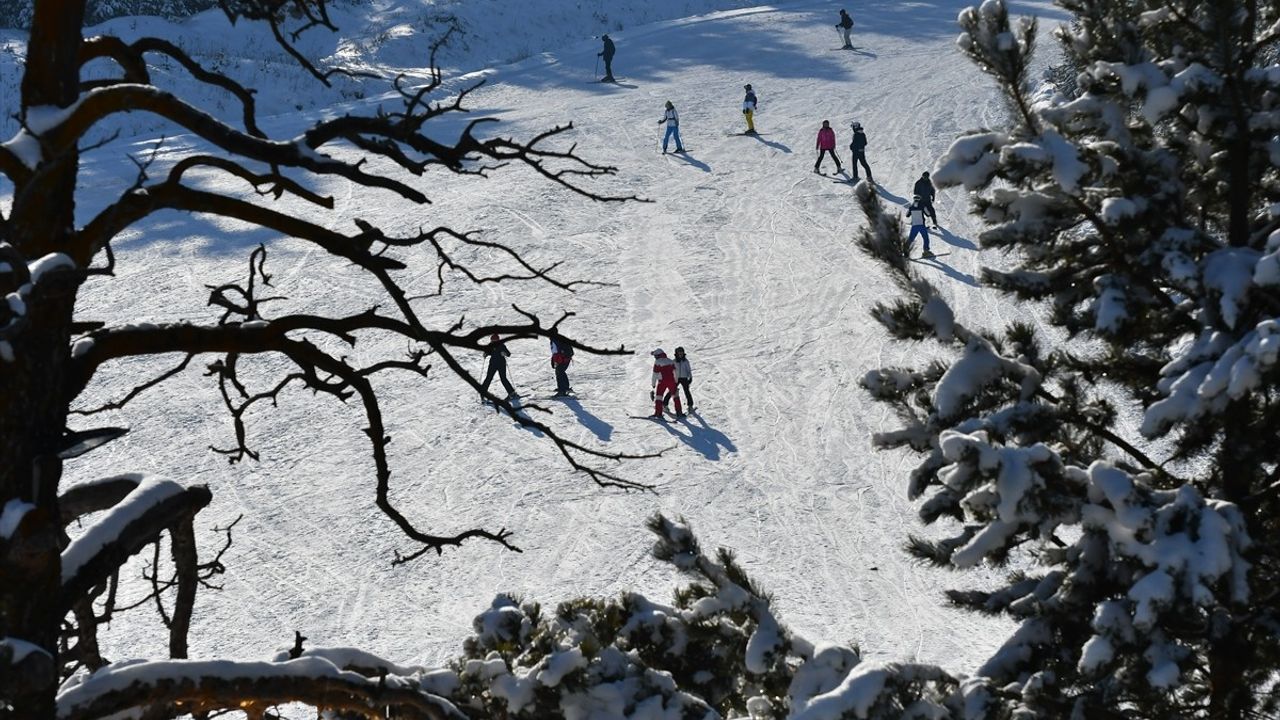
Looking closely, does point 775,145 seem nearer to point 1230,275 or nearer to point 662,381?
point 662,381

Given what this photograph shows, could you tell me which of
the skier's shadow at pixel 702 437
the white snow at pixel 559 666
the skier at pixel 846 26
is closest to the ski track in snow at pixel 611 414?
the skier's shadow at pixel 702 437

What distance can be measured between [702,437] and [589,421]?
5.53 ft

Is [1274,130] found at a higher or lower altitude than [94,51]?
lower

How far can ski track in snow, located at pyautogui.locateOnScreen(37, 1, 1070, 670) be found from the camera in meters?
15.1

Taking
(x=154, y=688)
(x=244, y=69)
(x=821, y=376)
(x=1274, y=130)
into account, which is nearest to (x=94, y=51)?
(x=154, y=688)

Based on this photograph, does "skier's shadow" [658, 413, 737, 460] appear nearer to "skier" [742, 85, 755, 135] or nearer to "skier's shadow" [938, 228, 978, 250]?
"skier's shadow" [938, 228, 978, 250]

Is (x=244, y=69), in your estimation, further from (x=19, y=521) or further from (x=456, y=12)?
(x=19, y=521)

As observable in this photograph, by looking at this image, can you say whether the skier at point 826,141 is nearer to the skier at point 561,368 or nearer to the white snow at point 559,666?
the skier at point 561,368

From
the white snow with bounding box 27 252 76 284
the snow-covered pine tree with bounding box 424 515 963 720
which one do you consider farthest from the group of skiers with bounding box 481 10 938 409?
the snow-covered pine tree with bounding box 424 515 963 720

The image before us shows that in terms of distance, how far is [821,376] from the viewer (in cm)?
2114

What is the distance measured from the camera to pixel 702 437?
1919 centimetres

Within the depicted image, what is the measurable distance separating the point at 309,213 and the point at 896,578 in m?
18.3

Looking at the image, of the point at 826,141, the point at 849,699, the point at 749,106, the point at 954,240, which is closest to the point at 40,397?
the point at 849,699

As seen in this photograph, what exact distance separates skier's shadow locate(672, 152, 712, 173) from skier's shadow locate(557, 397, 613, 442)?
41.6 ft
